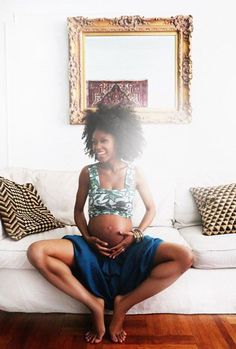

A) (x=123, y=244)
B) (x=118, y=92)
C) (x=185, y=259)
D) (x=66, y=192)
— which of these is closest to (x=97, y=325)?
(x=123, y=244)

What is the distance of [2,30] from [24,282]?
1.63 metres

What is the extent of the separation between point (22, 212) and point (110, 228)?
0.55 m

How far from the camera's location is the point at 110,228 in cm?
176

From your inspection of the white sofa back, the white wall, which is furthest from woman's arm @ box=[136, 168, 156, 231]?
the white wall

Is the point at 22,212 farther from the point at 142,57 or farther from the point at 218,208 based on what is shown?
the point at 142,57

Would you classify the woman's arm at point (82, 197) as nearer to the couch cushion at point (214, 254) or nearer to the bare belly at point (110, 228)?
the bare belly at point (110, 228)

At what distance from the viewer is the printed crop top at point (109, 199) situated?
1803 millimetres

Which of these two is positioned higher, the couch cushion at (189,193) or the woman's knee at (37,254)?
the couch cushion at (189,193)

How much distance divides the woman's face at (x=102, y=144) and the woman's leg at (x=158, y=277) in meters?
0.46

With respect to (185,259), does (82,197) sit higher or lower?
higher

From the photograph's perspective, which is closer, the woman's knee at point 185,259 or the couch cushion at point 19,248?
the woman's knee at point 185,259

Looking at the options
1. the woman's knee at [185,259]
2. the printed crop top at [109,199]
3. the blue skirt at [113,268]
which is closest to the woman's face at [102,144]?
the printed crop top at [109,199]

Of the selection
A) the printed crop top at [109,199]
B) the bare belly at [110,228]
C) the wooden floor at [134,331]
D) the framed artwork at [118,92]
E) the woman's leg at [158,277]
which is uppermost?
the framed artwork at [118,92]

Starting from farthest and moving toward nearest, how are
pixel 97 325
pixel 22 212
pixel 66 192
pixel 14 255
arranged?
pixel 66 192 < pixel 22 212 < pixel 14 255 < pixel 97 325
